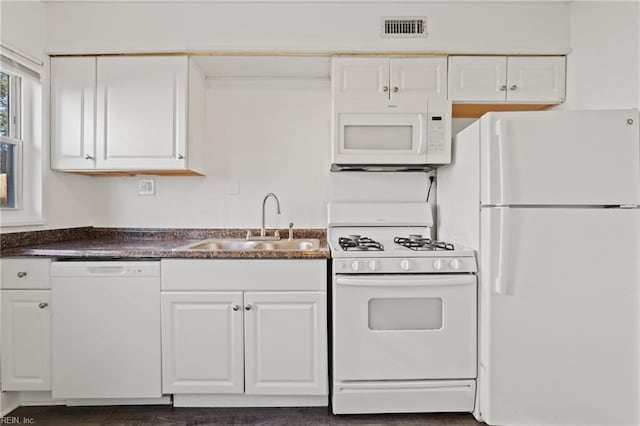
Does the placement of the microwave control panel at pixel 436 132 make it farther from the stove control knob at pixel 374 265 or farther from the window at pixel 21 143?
the window at pixel 21 143

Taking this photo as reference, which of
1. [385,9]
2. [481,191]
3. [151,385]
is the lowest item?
[151,385]

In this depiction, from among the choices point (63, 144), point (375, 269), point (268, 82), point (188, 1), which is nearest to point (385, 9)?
point (268, 82)

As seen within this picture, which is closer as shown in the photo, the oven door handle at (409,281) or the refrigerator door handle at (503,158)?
the refrigerator door handle at (503,158)

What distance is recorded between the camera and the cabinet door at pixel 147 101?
2260 millimetres

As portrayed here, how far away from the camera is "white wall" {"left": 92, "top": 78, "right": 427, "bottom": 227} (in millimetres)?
2641

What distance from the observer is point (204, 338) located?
1.92 m

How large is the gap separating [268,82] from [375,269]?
159 centimetres

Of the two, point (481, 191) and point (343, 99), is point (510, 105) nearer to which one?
point (481, 191)

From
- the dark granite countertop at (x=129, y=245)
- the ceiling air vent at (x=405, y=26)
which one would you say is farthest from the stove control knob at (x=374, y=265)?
the ceiling air vent at (x=405, y=26)

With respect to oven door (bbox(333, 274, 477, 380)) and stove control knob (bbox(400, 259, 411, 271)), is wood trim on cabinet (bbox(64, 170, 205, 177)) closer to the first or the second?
oven door (bbox(333, 274, 477, 380))

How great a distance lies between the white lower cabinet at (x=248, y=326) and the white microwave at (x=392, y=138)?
0.76 m

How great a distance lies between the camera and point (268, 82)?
8.61 feet

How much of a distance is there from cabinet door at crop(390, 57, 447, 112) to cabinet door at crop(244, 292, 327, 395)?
1315 millimetres

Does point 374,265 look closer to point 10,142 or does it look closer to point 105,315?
point 105,315
